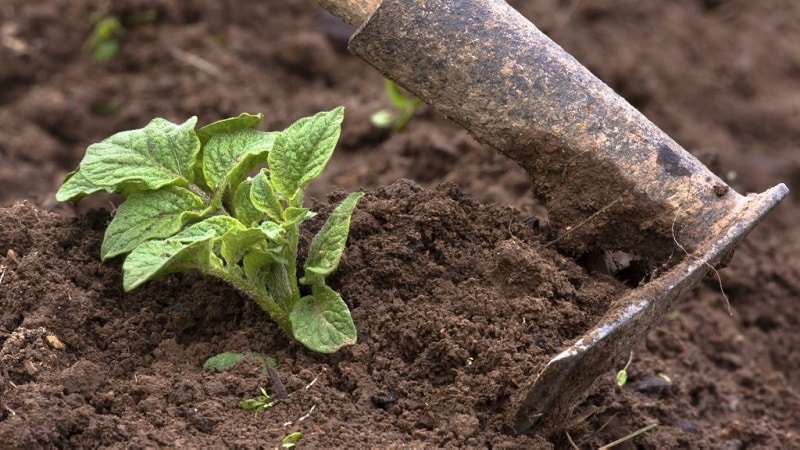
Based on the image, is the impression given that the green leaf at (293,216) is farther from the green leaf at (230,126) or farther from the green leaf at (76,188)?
the green leaf at (76,188)

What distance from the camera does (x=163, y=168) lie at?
240 centimetres

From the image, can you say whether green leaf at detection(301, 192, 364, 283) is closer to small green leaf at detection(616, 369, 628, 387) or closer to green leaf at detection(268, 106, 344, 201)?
green leaf at detection(268, 106, 344, 201)

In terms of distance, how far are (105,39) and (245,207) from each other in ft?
8.45

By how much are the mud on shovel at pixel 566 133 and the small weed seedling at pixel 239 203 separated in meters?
0.25

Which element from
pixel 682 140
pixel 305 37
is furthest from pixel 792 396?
pixel 305 37

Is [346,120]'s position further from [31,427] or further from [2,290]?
[31,427]

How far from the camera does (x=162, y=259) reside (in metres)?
2.13

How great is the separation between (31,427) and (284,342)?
1.89 feet

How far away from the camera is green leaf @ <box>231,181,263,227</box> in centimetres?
238

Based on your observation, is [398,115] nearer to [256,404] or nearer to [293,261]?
[293,261]

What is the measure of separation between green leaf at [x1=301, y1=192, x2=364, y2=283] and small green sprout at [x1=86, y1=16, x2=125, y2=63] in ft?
8.56

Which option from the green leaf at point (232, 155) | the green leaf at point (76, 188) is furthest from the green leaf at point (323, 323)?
the green leaf at point (76, 188)

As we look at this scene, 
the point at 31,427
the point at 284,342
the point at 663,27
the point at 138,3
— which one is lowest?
the point at 138,3

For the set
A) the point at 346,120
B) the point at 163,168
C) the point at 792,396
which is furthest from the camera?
the point at 346,120
